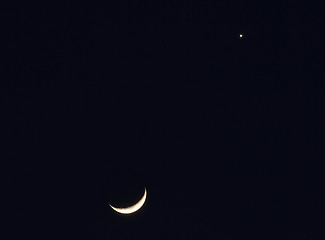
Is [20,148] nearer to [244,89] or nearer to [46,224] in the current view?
[46,224]

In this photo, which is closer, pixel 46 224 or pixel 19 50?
pixel 19 50

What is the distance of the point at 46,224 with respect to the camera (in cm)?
621

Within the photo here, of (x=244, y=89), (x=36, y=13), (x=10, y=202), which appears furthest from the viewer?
(x=10, y=202)

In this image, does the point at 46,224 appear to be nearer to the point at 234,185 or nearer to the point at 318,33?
the point at 234,185

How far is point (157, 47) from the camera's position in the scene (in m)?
5.44

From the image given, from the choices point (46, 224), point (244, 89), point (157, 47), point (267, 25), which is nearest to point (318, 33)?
point (267, 25)

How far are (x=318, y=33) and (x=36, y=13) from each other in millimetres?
5411

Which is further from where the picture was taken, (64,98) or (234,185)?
(234,185)

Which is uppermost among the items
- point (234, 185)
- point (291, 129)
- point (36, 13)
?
point (36, 13)

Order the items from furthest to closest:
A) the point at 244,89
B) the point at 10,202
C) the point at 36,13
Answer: the point at 10,202 < the point at 244,89 < the point at 36,13

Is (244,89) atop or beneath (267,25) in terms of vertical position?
beneath

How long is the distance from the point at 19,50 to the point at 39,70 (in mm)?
504

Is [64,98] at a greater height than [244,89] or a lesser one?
greater

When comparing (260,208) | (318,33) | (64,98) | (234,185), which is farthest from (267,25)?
(64,98)
